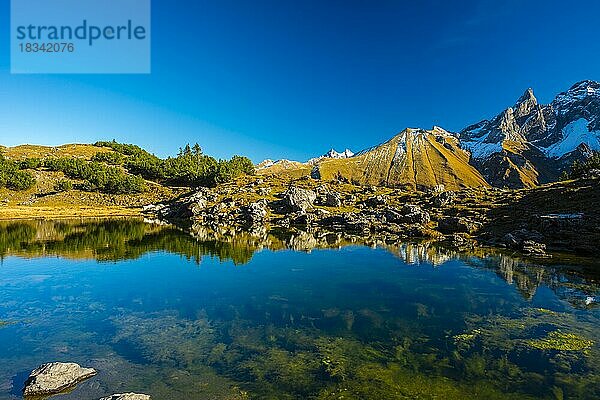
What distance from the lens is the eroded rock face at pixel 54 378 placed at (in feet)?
63.3

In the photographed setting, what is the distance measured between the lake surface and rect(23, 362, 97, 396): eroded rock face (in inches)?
29.9

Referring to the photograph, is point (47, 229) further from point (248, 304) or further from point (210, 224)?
point (248, 304)

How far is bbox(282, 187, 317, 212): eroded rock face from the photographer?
138625 millimetres

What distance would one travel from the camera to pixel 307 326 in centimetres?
3095

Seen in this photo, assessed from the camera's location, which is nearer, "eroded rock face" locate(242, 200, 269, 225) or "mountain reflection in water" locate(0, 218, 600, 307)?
"mountain reflection in water" locate(0, 218, 600, 307)

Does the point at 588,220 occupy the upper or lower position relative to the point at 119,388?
upper

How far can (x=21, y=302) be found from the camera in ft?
121

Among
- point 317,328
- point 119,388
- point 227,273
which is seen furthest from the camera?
point 227,273

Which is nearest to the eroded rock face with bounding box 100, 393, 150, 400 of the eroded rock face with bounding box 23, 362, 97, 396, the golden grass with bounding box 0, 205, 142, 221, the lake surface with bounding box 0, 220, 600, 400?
the lake surface with bounding box 0, 220, 600, 400

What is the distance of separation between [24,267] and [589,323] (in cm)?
7592

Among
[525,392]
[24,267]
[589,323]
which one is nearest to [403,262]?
[589,323]

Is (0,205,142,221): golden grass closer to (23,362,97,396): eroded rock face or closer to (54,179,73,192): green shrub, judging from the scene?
(54,179,73,192): green shrub

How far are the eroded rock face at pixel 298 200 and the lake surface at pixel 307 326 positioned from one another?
77044mm

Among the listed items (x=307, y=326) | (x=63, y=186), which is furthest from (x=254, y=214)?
(x=63, y=186)
